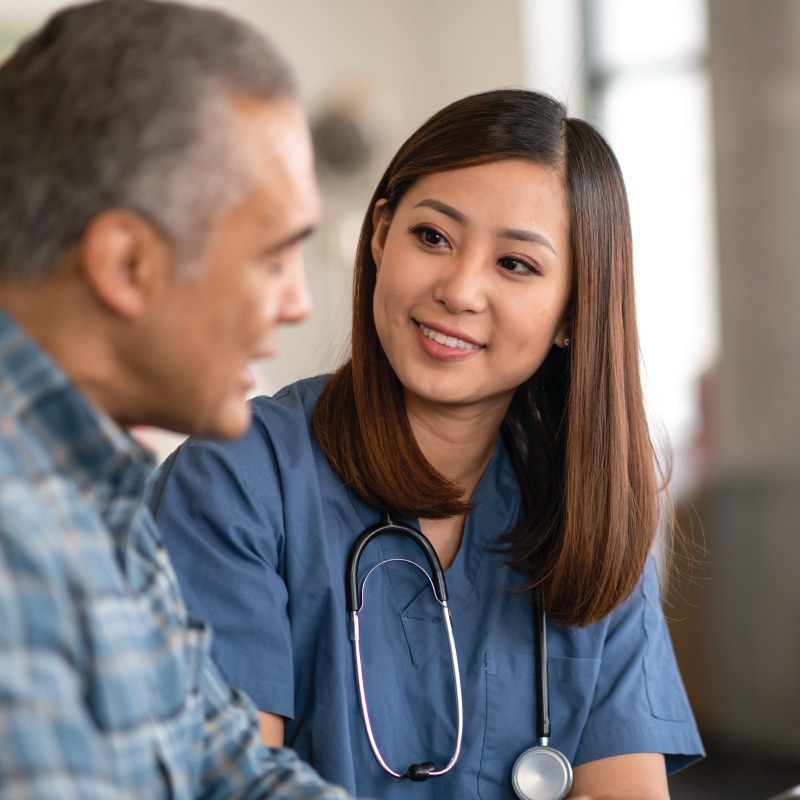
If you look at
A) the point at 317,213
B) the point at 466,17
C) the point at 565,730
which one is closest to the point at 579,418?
the point at 565,730

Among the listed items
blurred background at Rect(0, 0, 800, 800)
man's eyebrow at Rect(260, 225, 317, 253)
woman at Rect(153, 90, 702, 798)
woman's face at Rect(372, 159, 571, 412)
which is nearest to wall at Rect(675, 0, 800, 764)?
blurred background at Rect(0, 0, 800, 800)

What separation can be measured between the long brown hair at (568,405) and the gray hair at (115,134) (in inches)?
26.0

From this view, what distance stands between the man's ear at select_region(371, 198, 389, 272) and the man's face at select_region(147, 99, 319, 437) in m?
0.65

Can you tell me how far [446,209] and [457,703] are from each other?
604mm

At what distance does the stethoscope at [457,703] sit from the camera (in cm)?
131

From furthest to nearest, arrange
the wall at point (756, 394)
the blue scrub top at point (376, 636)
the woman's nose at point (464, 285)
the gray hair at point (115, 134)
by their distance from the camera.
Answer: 1. the wall at point (756, 394)
2. the woman's nose at point (464, 285)
3. the blue scrub top at point (376, 636)
4. the gray hair at point (115, 134)

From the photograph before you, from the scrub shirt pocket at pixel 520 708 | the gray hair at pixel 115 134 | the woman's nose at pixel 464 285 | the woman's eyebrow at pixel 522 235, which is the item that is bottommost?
the scrub shirt pocket at pixel 520 708

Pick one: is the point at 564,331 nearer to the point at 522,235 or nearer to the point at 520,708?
the point at 522,235

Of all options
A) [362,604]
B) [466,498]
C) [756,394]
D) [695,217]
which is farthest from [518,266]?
[695,217]

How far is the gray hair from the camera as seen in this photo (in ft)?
2.45

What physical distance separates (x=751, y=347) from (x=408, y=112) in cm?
200

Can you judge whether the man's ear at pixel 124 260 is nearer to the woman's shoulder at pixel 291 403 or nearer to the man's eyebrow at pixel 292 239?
the man's eyebrow at pixel 292 239

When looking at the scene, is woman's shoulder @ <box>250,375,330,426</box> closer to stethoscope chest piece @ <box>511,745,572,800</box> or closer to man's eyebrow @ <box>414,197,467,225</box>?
man's eyebrow @ <box>414,197,467,225</box>

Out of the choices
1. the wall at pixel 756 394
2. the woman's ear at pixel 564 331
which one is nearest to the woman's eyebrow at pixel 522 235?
the woman's ear at pixel 564 331
